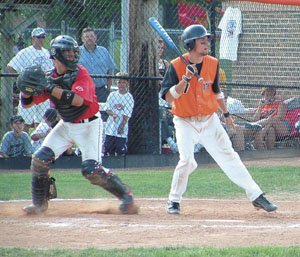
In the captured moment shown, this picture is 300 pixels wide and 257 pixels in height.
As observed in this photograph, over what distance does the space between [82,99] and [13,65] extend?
4450 mm

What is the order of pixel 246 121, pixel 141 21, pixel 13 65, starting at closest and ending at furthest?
pixel 13 65, pixel 141 21, pixel 246 121

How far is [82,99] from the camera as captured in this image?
19.9 feet

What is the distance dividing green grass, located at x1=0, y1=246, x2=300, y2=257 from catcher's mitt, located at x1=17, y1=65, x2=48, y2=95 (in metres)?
1.87

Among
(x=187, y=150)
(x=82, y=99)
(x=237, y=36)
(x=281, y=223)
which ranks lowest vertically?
(x=281, y=223)

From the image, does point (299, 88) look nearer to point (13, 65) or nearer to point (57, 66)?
point (13, 65)

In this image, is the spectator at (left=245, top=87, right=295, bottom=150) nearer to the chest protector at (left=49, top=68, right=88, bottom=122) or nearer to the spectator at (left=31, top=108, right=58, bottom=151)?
the spectator at (left=31, top=108, right=58, bottom=151)

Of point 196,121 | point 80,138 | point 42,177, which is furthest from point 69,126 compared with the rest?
point 196,121

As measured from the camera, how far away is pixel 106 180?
20.5ft

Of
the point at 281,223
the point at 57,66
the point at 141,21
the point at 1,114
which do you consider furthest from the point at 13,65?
the point at 281,223

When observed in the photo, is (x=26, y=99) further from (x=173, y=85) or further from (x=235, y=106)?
(x=235, y=106)

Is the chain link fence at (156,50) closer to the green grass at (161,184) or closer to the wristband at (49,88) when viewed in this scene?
the green grass at (161,184)

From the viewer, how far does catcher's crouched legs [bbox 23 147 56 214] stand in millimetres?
6234

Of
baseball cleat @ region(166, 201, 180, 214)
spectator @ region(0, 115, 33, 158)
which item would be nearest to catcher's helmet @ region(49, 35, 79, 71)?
baseball cleat @ region(166, 201, 180, 214)

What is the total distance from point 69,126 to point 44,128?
391cm
